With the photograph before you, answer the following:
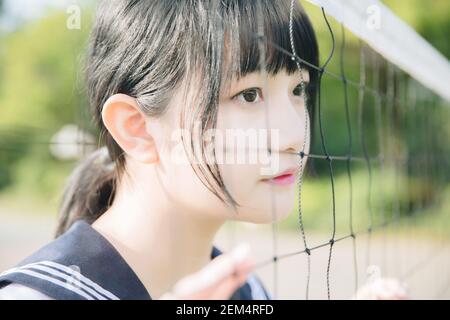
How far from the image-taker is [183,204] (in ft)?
2.65

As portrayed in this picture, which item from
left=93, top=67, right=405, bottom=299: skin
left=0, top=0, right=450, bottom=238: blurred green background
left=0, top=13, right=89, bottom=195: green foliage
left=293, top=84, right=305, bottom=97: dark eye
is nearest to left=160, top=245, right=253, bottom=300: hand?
left=93, top=67, right=405, bottom=299: skin

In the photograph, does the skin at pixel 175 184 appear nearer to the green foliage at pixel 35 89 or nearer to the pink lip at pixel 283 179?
the pink lip at pixel 283 179

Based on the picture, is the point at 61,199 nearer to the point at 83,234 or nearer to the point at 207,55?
the point at 83,234

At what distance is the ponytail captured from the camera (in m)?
0.96

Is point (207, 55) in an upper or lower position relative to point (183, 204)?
upper

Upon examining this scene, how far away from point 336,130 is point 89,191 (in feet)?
15.6

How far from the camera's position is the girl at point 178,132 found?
0.76m

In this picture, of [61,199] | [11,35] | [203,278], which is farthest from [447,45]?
[11,35]

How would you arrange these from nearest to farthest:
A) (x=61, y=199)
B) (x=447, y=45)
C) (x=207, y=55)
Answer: (x=207, y=55)
(x=61, y=199)
(x=447, y=45)

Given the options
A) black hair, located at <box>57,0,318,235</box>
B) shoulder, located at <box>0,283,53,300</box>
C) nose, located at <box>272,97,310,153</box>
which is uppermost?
black hair, located at <box>57,0,318,235</box>

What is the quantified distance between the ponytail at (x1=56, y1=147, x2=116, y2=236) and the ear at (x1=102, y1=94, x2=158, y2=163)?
0.44 ft

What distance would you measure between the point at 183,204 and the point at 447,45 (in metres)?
5.12

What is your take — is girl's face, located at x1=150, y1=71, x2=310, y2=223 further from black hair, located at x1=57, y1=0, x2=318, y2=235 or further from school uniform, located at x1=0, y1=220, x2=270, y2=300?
school uniform, located at x1=0, y1=220, x2=270, y2=300
